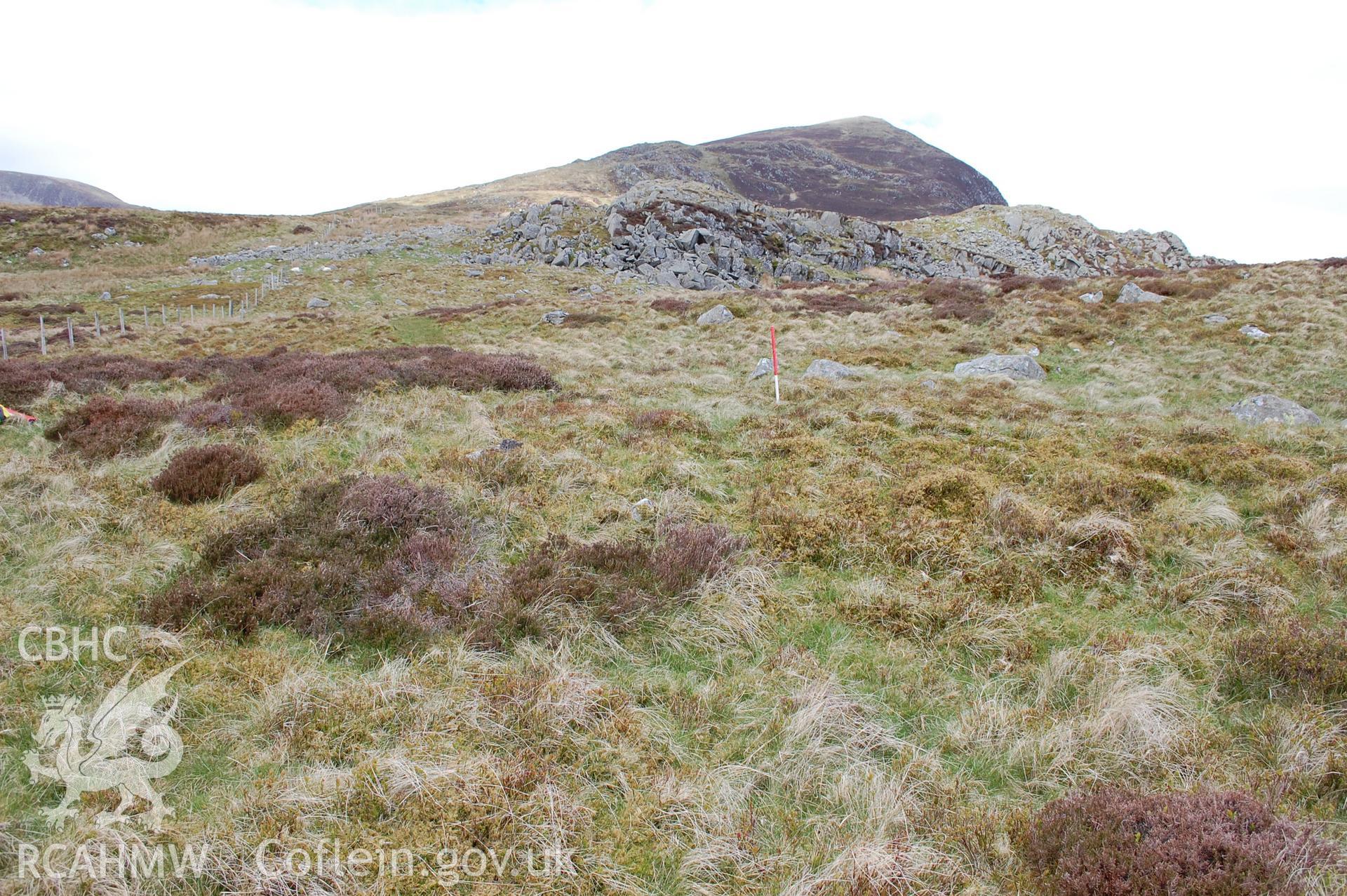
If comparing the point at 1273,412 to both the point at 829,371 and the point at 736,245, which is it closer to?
the point at 829,371

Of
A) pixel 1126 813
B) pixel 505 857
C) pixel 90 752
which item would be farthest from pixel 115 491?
pixel 1126 813

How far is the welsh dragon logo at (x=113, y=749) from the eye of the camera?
341cm

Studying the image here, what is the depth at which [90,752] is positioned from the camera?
12.2 ft

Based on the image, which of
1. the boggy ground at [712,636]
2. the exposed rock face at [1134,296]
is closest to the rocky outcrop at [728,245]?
the exposed rock face at [1134,296]

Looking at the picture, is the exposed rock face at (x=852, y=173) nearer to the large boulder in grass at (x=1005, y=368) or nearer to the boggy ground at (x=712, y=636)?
the large boulder in grass at (x=1005, y=368)

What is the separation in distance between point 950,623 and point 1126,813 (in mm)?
2077

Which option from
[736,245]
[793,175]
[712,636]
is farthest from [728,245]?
[793,175]

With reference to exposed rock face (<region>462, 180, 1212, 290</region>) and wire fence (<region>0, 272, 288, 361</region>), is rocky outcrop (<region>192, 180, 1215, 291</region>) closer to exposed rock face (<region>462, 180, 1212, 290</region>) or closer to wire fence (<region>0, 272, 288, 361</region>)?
exposed rock face (<region>462, 180, 1212, 290</region>)

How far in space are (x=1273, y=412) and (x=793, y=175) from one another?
471 feet

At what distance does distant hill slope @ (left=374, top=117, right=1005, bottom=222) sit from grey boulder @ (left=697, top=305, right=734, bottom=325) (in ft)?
252

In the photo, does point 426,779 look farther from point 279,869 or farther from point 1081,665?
point 1081,665

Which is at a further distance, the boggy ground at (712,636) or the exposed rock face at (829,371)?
the exposed rock face at (829,371)

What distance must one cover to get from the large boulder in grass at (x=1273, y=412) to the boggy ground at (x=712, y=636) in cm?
107

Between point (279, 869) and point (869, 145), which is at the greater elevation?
point (869, 145)
